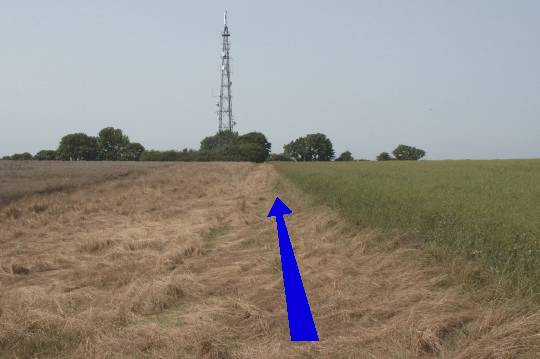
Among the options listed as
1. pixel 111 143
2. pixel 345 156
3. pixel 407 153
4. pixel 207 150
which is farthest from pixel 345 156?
pixel 111 143

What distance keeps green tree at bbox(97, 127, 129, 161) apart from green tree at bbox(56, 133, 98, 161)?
5395mm

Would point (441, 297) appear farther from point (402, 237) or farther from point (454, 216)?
point (454, 216)

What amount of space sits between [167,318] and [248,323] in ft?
3.31

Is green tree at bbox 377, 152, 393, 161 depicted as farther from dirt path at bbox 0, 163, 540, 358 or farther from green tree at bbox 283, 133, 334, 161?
dirt path at bbox 0, 163, 540, 358

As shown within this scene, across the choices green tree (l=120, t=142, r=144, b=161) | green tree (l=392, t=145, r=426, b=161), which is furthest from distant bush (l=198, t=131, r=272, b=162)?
green tree (l=392, t=145, r=426, b=161)

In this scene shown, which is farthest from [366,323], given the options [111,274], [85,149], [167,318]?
[85,149]

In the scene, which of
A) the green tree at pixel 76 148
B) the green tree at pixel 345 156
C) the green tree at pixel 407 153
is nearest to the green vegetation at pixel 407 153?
the green tree at pixel 407 153

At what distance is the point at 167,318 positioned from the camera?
4836 millimetres

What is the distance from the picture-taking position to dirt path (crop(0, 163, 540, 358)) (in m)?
3.94

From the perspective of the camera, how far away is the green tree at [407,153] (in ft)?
532

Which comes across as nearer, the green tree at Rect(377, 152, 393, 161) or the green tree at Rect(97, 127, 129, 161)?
the green tree at Rect(97, 127, 129, 161)

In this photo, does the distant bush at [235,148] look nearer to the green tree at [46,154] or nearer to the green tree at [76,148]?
the green tree at [76,148]

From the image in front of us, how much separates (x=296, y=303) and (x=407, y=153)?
167 metres

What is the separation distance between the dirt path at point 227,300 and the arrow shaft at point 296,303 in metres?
0.11
